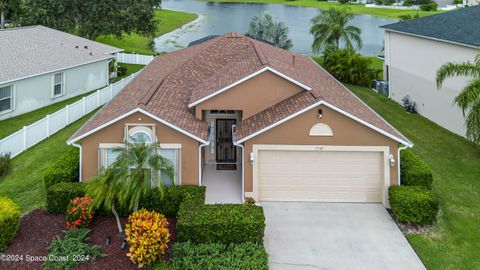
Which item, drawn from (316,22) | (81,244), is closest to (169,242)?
(81,244)

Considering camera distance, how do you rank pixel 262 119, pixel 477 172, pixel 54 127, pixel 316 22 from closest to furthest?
1. pixel 262 119
2. pixel 477 172
3. pixel 54 127
4. pixel 316 22

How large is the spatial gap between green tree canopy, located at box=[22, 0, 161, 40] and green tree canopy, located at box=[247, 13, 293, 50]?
488 inches

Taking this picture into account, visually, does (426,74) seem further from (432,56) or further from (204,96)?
(204,96)

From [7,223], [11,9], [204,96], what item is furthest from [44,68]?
[11,9]

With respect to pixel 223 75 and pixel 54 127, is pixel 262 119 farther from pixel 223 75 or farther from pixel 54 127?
pixel 54 127

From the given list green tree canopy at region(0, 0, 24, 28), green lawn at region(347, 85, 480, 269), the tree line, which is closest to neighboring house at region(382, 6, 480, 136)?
green lawn at region(347, 85, 480, 269)

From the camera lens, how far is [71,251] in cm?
1120

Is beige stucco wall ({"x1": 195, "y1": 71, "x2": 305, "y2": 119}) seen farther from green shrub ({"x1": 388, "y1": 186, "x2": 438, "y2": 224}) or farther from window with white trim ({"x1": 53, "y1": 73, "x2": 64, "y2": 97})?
window with white trim ({"x1": 53, "y1": 73, "x2": 64, "y2": 97})

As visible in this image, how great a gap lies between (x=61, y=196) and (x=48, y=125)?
864cm

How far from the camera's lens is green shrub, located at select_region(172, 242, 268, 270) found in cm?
1023

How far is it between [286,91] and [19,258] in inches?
403

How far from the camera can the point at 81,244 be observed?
11.4m

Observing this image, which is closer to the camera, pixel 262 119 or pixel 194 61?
pixel 262 119

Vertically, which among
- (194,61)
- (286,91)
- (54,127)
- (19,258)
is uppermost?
(194,61)
